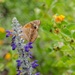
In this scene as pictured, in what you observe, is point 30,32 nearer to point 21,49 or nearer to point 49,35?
point 21,49

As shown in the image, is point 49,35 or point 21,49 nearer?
point 21,49

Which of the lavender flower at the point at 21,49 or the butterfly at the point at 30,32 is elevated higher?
the butterfly at the point at 30,32

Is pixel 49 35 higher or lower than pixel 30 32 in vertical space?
higher

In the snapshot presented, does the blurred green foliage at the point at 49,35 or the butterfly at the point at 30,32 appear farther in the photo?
the blurred green foliage at the point at 49,35

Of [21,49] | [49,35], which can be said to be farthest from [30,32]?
[49,35]

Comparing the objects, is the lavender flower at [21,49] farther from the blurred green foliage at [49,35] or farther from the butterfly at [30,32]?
the blurred green foliage at [49,35]

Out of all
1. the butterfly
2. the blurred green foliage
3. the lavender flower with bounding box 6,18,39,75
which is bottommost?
the lavender flower with bounding box 6,18,39,75

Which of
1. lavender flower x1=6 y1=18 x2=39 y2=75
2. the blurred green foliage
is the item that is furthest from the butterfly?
the blurred green foliage

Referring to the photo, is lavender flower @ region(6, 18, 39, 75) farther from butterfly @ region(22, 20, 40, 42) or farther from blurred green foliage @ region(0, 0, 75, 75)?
blurred green foliage @ region(0, 0, 75, 75)

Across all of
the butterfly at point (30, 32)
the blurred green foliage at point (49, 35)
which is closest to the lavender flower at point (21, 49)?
the butterfly at point (30, 32)

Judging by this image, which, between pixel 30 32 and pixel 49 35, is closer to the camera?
pixel 30 32
